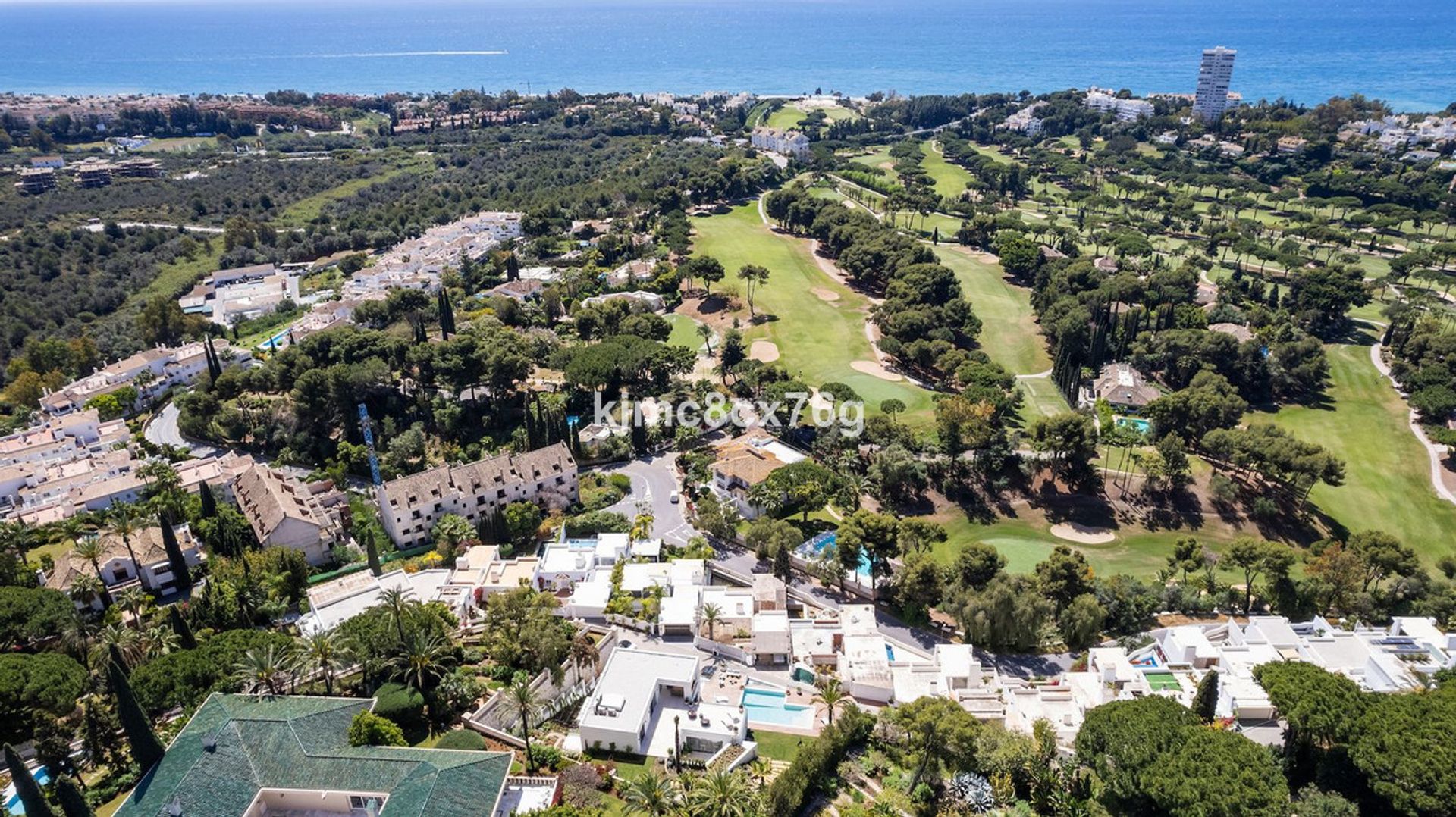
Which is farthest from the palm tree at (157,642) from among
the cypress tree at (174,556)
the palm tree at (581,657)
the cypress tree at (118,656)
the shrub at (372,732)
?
the palm tree at (581,657)

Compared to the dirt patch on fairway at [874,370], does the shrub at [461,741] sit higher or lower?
higher

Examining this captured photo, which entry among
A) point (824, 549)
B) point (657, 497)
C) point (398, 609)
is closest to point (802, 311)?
point (657, 497)

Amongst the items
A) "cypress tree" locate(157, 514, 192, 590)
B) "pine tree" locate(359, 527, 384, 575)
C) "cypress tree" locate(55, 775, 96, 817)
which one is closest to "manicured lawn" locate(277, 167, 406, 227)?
"cypress tree" locate(157, 514, 192, 590)

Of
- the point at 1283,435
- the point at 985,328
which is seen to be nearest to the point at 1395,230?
the point at 985,328

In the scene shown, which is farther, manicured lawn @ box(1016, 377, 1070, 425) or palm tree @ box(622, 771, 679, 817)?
manicured lawn @ box(1016, 377, 1070, 425)

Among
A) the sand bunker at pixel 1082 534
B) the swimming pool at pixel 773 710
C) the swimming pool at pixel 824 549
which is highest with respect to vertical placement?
the swimming pool at pixel 773 710

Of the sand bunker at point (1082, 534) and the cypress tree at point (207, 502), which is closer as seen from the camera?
the cypress tree at point (207, 502)

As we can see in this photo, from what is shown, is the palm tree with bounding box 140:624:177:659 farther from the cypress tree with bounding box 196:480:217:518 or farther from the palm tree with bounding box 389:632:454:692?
the cypress tree with bounding box 196:480:217:518

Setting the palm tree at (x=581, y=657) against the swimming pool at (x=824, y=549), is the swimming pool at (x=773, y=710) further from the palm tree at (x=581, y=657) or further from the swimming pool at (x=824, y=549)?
the swimming pool at (x=824, y=549)

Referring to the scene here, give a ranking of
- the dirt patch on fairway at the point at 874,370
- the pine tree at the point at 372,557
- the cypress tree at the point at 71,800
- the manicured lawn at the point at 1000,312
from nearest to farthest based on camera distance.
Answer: the cypress tree at the point at 71,800
the pine tree at the point at 372,557
the dirt patch on fairway at the point at 874,370
the manicured lawn at the point at 1000,312
